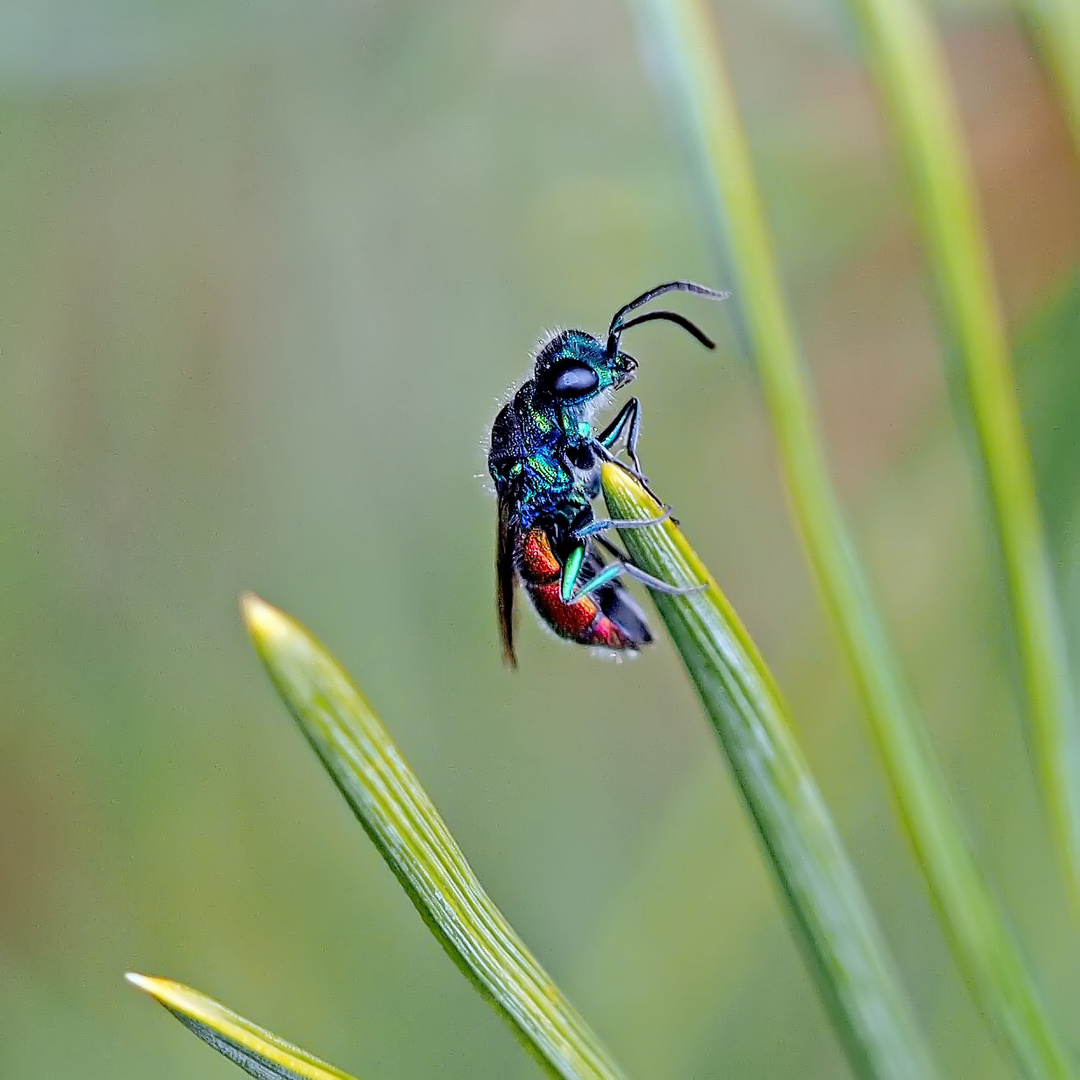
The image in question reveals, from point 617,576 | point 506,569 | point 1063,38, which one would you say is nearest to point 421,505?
point 506,569

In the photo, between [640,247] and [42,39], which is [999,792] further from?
[42,39]

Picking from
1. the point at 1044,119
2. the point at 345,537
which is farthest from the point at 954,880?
the point at 345,537

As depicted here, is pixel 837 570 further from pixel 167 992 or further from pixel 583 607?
pixel 583 607

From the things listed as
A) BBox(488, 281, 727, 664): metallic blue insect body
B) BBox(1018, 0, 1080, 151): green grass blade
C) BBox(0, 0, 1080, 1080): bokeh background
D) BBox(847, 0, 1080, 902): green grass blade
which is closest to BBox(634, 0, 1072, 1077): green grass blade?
BBox(847, 0, 1080, 902): green grass blade

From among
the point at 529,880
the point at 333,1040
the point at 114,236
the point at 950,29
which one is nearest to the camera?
the point at 950,29

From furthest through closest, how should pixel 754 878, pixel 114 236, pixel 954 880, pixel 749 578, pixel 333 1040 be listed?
pixel 114 236 < pixel 749 578 < pixel 333 1040 < pixel 754 878 < pixel 954 880

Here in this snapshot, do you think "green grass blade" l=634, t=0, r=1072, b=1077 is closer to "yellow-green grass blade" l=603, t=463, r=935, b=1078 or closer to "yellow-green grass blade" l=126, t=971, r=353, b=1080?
"yellow-green grass blade" l=603, t=463, r=935, b=1078

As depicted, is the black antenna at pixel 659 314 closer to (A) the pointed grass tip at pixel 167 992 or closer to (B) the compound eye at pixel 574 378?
(B) the compound eye at pixel 574 378
